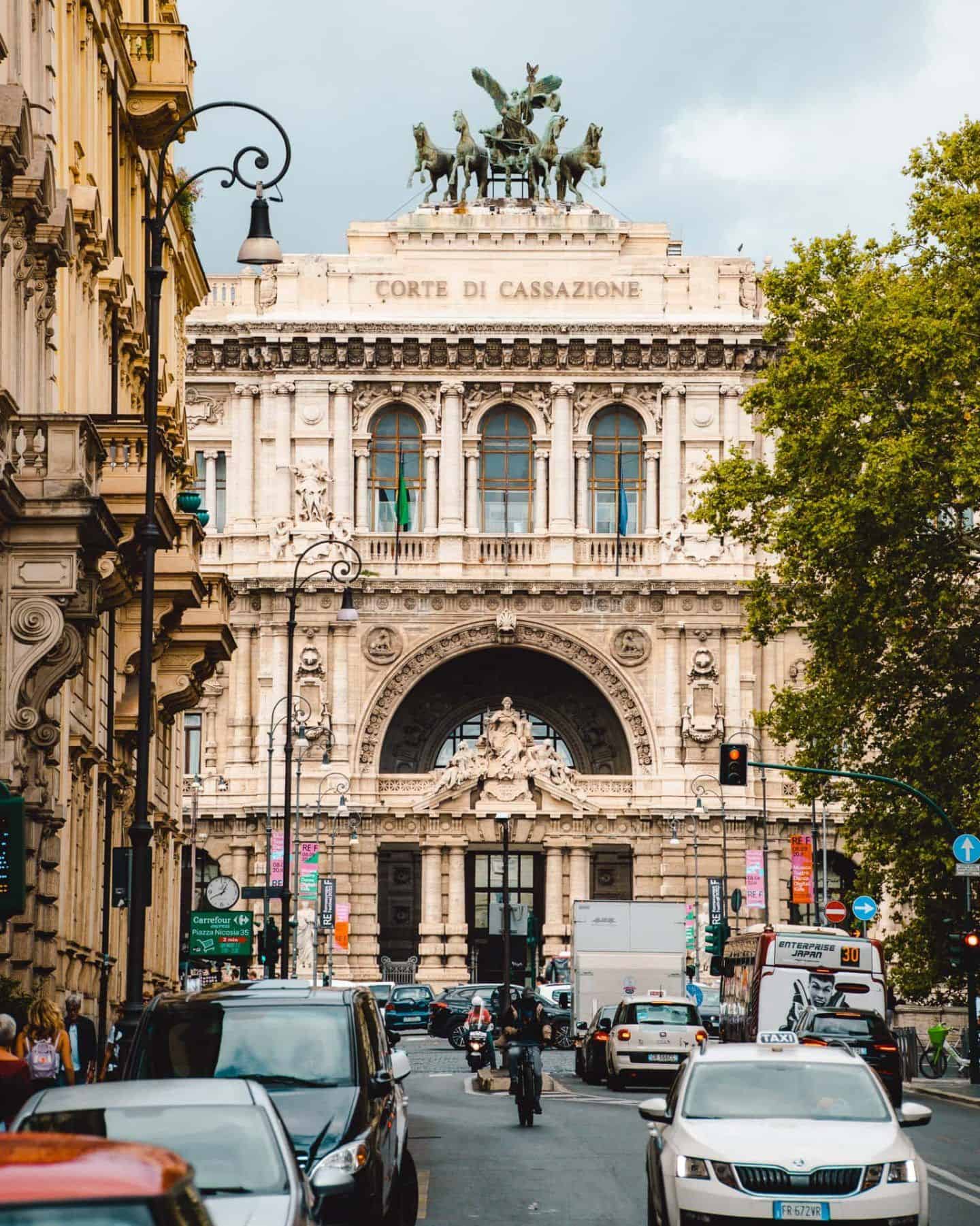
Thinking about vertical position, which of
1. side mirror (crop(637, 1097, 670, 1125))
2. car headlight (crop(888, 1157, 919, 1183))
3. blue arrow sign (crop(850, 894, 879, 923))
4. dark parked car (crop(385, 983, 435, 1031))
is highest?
blue arrow sign (crop(850, 894, 879, 923))

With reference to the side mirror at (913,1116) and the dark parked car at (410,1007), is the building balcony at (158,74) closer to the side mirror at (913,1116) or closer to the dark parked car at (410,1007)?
the side mirror at (913,1116)

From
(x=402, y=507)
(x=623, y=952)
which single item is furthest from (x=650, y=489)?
(x=623, y=952)

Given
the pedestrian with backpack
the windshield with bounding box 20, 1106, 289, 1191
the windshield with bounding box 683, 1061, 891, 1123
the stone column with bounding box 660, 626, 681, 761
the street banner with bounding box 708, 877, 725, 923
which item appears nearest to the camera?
the windshield with bounding box 20, 1106, 289, 1191

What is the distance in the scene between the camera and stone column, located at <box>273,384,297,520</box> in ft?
278

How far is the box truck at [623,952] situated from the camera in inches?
2306

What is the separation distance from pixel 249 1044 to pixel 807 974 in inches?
941

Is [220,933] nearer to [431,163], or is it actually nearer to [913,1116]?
[913,1116]

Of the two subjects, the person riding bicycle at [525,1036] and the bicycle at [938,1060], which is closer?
the person riding bicycle at [525,1036]

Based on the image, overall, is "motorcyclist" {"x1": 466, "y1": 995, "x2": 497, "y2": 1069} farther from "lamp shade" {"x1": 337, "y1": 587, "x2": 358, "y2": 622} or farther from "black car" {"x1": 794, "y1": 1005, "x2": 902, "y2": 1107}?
"black car" {"x1": 794, "y1": 1005, "x2": 902, "y2": 1107}

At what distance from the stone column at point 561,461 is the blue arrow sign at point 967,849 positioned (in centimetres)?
4147

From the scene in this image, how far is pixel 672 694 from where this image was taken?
82.8 m

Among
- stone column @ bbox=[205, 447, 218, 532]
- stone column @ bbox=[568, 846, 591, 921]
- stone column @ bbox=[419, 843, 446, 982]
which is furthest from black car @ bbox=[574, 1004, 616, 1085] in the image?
stone column @ bbox=[205, 447, 218, 532]

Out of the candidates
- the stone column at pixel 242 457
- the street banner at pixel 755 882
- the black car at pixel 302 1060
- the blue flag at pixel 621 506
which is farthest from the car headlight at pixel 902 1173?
the stone column at pixel 242 457

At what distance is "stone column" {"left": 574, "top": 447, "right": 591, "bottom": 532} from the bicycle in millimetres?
35082
